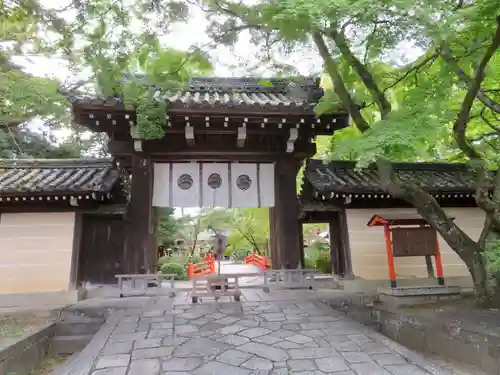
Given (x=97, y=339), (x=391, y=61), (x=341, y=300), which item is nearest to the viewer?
(x=97, y=339)

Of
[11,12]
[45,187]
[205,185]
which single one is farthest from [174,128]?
[11,12]

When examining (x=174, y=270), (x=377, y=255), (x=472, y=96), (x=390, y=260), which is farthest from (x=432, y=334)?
(x=174, y=270)

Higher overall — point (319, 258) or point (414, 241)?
point (414, 241)

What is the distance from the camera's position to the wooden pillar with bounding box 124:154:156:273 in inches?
312

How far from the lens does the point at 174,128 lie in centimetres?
806

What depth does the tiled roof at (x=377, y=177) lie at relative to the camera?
26.6 feet

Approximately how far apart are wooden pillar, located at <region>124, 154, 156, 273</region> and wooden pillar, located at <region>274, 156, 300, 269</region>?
3.32 m

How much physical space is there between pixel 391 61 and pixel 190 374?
6.03 m

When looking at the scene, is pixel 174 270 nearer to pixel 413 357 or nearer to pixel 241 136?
pixel 241 136

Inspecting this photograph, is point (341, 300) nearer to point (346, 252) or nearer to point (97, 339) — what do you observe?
point (346, 252)

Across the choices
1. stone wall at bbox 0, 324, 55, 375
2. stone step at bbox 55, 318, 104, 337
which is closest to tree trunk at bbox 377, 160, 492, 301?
stone step at bbox 55, 318, 104, 337

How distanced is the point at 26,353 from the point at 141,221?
3.54m

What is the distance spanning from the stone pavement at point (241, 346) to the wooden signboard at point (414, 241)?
2.77 meters

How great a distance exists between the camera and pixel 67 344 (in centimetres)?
623
